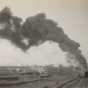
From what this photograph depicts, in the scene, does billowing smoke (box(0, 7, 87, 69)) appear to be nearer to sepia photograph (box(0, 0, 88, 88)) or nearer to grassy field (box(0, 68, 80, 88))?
sepia photograph (box(0, 0, 88, 88))

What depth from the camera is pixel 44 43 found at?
73.4 inches

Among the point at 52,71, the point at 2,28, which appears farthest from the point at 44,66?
the point at 2,28

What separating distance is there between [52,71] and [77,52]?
297 millimetres

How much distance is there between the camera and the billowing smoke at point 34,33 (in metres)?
1.83

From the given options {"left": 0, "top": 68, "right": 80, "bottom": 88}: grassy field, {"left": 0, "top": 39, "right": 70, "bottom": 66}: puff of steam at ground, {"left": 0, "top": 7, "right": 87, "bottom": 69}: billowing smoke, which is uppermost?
{"left": 0, "top": 7, "right": 87, "bottom": 69}: billowing smoke

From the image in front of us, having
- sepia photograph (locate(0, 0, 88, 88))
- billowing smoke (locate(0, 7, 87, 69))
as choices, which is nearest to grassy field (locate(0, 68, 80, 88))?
sepia photograph (locate(0, 0, 88, 88))

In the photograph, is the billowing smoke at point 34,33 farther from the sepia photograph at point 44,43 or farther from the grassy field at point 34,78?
the grassy field at point 34,78

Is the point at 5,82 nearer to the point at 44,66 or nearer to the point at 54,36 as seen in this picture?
the point at 44,66

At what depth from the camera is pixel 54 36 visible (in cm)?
189

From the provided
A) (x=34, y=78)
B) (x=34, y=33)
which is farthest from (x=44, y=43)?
(x=34, y=78)

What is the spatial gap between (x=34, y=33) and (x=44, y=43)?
0.13 m

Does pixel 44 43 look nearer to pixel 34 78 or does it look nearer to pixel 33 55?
pixel 33 55

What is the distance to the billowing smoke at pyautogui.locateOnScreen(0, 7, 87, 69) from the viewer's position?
183 cm

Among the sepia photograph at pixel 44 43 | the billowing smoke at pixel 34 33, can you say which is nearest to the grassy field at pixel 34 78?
the sepia photograph at pixel 44 43
